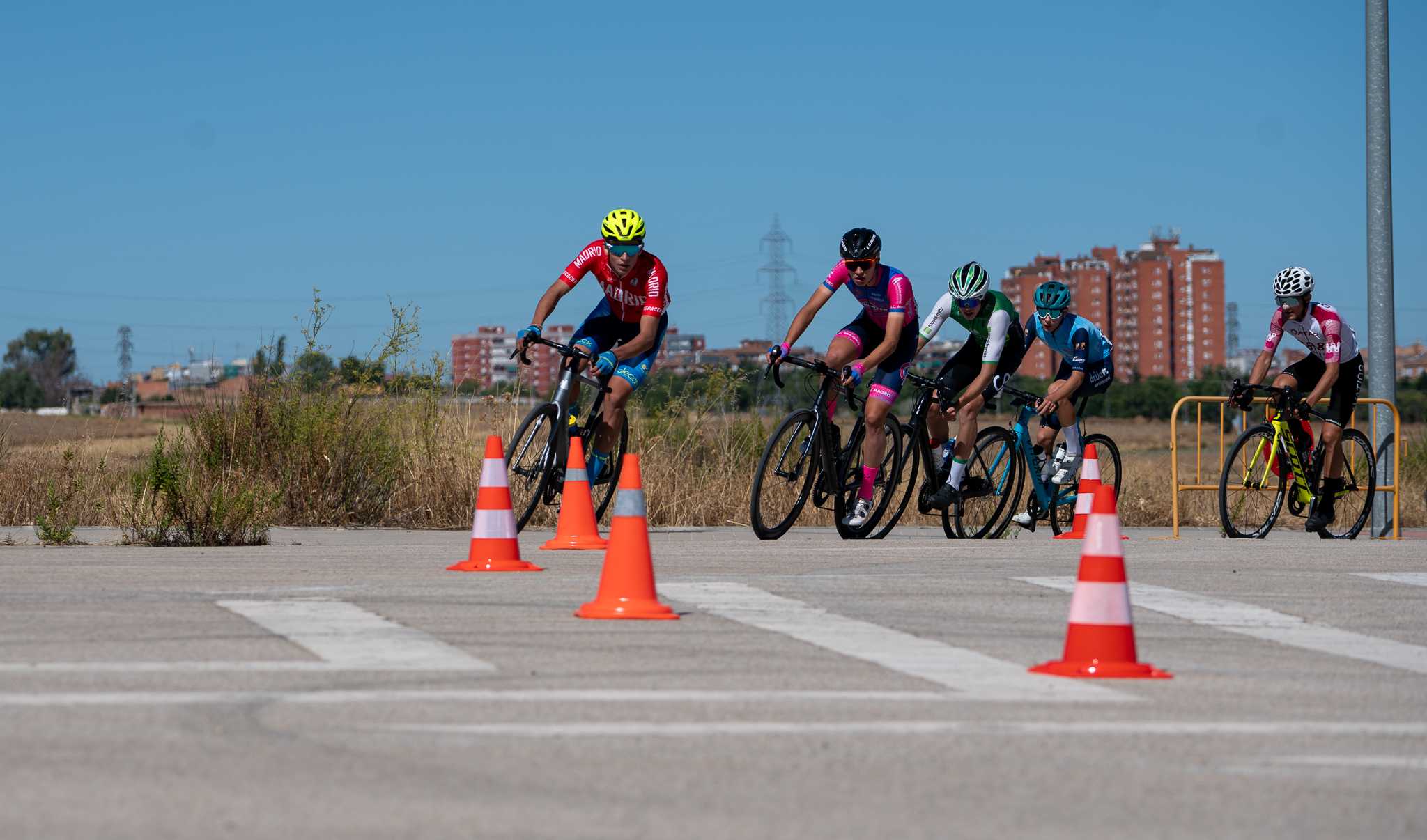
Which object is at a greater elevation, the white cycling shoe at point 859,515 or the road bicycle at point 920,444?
the road bicycle at point 920,444

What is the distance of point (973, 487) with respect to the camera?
47.5 feet

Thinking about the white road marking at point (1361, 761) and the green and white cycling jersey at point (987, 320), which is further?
the green and white cycling jersey at point (987, 320)

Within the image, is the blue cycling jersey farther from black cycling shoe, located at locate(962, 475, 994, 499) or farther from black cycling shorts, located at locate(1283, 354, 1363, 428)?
black cycling shorts, located at locate(1283, 354, 1363, 428)

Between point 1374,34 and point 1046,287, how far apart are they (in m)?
5.16

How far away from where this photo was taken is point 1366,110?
688 inches

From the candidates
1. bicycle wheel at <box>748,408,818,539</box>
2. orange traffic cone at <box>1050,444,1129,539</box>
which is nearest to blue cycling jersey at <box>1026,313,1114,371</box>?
orange traffic cone at <box>1050,444,1129,539</box>

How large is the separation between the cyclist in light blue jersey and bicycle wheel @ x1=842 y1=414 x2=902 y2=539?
1565 millimetres

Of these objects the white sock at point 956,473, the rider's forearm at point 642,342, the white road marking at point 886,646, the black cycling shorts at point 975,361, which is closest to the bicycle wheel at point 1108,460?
the black cycling shorts at point 975,361

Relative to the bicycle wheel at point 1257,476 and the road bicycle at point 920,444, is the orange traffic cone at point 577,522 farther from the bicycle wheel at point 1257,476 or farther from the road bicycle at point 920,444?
the bicycle wheel at point 1257,476

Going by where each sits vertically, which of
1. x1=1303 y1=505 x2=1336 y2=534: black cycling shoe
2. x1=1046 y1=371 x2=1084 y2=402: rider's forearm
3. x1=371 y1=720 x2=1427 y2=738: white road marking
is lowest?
x1=371 y1=720 x2=1427 y2=738: white road marking

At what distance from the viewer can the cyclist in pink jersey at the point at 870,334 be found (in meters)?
13.1

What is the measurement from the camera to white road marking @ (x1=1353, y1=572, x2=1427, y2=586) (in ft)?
34.4

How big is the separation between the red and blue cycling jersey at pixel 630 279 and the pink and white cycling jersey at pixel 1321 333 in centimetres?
493

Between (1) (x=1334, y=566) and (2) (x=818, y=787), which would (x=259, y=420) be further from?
(2) (x=818, y=787)
